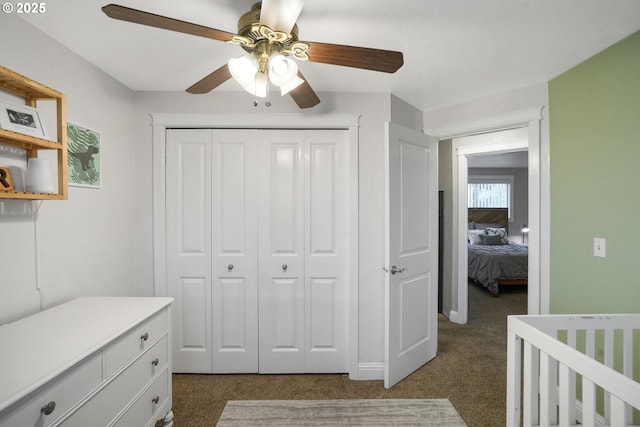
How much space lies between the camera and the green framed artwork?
166 centimetres

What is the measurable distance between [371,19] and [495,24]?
25.2 inches

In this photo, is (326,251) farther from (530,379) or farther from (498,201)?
(498,201)

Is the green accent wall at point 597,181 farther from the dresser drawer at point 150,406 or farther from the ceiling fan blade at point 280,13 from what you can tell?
the dresser drawer at point 150,406

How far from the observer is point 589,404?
38.4 inches

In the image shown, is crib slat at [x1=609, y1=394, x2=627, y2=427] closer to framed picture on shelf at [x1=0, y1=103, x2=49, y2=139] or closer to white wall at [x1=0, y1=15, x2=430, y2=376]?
white wall at [x1=0, y1=15, x2=430, y2=376]

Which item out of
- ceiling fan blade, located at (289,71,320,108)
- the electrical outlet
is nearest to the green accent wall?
the electrical outlet

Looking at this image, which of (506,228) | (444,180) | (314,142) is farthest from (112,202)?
(506,228)

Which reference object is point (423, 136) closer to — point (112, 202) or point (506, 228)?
point (112, 202)

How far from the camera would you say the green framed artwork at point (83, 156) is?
166 centimetres

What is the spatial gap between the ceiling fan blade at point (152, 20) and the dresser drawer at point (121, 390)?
1.38m

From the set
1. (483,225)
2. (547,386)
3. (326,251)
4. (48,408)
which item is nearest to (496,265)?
(483,225)

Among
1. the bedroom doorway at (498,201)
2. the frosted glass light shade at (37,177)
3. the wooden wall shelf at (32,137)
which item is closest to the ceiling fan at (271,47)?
the wooden wall shelf at (32,137)

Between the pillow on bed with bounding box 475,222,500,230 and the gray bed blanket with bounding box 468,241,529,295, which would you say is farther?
the pillow on bed with bounding box 475,222,500,230

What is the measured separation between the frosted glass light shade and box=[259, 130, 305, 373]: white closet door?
124 cm
